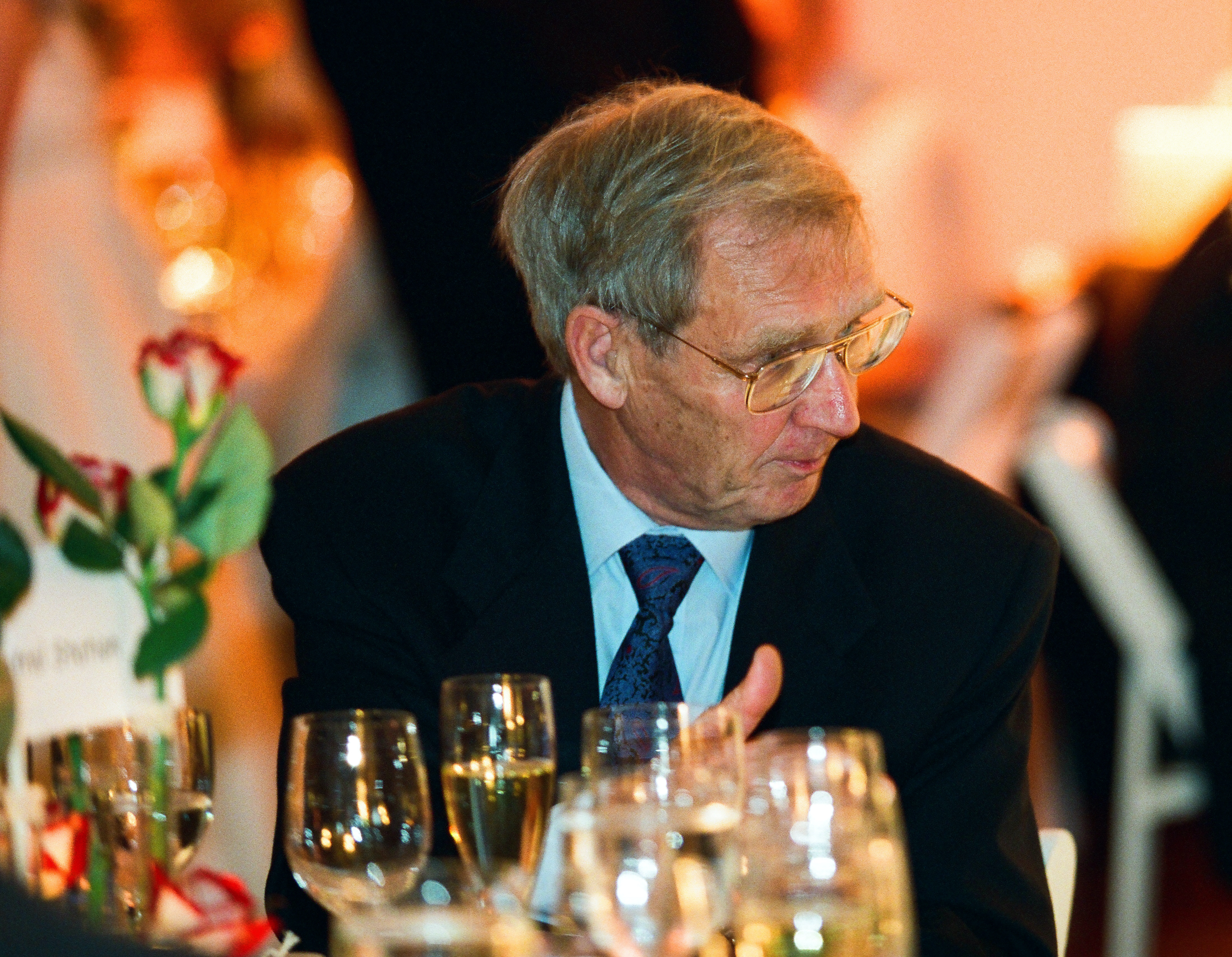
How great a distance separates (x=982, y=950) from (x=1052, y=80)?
14.8ft

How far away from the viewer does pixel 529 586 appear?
179cm

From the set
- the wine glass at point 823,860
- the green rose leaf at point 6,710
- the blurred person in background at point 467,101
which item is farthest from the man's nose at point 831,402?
the blurred person in background at point 467,101

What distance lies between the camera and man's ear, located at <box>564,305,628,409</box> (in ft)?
6.00

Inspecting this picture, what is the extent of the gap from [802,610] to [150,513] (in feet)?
2.75

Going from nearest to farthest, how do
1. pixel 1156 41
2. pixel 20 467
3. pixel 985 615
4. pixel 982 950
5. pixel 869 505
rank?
pixel 982 950 → pixel 985 615 → pixel 869 505 → pixel 20 467 → pixel 1156 41

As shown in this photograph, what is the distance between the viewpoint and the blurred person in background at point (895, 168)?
4035mm

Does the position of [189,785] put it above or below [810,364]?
below

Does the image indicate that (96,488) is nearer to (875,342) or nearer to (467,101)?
(875,342)

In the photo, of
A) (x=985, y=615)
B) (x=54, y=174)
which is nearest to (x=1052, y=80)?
(x=54, y=174)

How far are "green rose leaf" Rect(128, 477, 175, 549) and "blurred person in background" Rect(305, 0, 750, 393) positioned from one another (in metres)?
2.02

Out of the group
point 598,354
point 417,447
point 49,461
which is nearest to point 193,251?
point 417,447

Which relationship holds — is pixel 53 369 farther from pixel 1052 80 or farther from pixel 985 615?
pixel 1052 80

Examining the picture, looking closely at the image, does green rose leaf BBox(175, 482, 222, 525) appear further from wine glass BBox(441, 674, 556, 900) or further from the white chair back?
the white chair back

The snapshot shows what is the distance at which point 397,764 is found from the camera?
114cm
